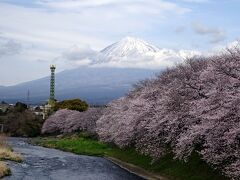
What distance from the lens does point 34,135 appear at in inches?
3939

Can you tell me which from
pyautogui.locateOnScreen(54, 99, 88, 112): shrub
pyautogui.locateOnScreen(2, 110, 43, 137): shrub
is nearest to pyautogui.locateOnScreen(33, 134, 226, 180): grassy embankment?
pyautogui.locateOnScreen(2, 110, 43, 137): shrub

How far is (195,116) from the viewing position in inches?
1148

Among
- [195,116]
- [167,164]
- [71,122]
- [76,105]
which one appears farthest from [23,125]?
[195,116]

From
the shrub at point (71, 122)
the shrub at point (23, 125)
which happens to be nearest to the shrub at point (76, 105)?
the shrub at point (23, 125)

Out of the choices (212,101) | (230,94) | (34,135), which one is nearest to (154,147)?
(212,101)

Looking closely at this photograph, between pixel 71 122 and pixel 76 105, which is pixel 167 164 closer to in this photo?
pixel 71 122

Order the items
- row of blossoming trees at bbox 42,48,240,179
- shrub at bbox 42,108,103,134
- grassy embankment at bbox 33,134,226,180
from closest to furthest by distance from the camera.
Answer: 1. row of blossoming trees at bbox 42,48,240,179
2. grassy embankment at bbox 33,134,226,180
3. shrub at bbox 42,108,103,134

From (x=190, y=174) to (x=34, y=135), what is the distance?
73.1 meters

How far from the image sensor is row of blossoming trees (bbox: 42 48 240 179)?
76.1 feet

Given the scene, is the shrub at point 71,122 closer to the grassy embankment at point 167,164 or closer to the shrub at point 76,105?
the shrub at point 76,105

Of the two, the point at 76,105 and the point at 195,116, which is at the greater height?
the point at 195,116

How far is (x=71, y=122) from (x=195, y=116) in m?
62.6

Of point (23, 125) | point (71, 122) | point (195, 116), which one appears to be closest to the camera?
point (195, 116)

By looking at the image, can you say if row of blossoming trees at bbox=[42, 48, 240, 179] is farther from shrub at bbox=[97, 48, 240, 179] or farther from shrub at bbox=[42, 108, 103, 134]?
shrub at bbox=[42, 108, 103, 134]
